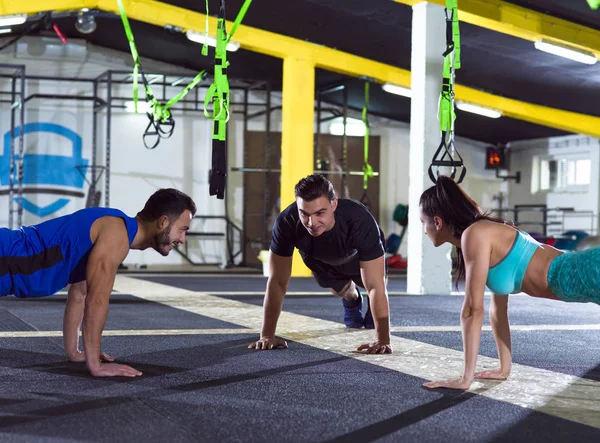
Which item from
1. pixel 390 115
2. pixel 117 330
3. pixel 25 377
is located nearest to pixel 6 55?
pixel 390 115

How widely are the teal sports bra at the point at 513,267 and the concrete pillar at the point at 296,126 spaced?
7.79 meters

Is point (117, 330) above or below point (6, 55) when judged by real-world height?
below

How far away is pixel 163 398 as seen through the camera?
8.34ft

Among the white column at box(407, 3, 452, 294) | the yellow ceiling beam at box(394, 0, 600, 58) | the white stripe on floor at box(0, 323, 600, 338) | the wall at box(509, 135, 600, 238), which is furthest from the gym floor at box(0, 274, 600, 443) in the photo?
the wall at box(509, 135, 600, 238)

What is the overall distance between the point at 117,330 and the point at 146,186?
9486 millimetres

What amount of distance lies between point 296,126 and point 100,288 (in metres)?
7.97

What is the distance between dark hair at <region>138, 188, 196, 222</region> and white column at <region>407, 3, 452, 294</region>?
15.7 feet

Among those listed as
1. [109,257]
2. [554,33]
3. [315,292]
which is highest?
[554,33]

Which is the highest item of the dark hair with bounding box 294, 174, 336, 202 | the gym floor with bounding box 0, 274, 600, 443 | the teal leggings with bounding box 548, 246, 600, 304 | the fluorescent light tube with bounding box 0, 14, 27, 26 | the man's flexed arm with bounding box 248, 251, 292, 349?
the fluorescent light tube with bounding box 0, 14, 27, 26

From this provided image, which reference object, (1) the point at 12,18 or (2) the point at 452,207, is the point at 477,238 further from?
(1) the point at 12,18

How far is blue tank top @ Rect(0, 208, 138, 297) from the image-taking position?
9.24 ft

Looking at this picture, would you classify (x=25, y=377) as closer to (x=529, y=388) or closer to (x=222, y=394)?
(x=222, y=394)

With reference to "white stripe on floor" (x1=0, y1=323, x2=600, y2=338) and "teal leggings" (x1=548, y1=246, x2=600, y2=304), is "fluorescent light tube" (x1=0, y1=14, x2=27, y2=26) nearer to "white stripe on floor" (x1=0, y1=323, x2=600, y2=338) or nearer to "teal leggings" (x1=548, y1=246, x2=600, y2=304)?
"white stripe on floor" (x1=0, y1=323, x2=600, y2=338)

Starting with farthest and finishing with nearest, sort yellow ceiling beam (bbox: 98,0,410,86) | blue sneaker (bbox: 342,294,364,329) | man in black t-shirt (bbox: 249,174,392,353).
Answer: yellow ceiling beam (bbox: 98,0,410,86)
blue sneaker (bbox: 342,294,364,329)
man in black t-shirt (bbox: 249,174,392,353)
